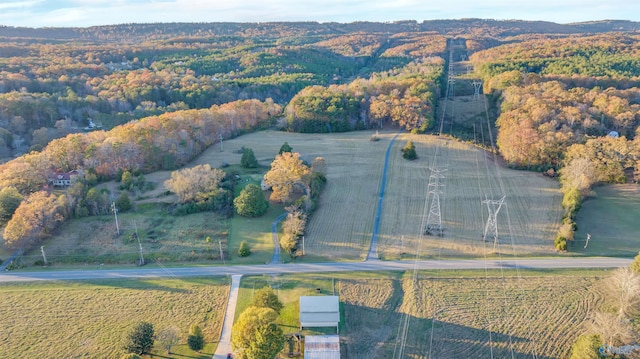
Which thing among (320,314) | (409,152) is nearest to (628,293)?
(320,314)

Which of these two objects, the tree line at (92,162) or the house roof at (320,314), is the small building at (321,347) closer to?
the house roof at (320,314)

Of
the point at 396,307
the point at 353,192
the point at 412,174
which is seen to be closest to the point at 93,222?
the point at 353,192

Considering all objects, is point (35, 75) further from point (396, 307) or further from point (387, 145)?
point (396, 307)

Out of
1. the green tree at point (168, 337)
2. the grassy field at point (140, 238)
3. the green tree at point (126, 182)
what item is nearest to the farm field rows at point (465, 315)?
the green tree at point (168, 337)

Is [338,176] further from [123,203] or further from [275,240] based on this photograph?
[123,203]

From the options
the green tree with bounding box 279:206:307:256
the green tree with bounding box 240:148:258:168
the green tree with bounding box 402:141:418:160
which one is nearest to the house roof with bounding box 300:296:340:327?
the green tree with bounding box 279:206:307:256

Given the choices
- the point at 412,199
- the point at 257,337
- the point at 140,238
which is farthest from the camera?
the point at 412,199
